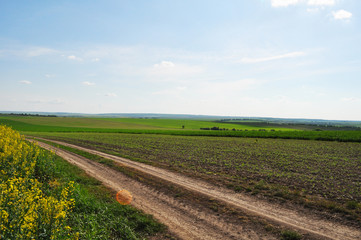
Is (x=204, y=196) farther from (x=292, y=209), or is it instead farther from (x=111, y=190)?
(x=111, y=190)

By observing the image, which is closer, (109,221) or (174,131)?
(109,221)

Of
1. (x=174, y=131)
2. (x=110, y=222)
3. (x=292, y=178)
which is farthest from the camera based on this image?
(x=174, y=131)

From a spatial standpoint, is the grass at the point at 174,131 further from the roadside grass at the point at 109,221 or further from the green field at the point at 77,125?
the roadside grass at the point at 109,221

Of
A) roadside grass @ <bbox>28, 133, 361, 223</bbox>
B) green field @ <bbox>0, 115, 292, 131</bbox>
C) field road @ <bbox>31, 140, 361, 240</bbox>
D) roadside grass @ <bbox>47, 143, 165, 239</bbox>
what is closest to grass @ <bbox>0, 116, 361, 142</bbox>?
green field @ <bbox>0, 115, 292, 131</bbox>

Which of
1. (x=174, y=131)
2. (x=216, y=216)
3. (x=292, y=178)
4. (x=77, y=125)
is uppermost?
(x=292, y=178)

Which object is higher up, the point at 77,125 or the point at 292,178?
the point at 292,178

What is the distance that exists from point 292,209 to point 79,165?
16.3 metres

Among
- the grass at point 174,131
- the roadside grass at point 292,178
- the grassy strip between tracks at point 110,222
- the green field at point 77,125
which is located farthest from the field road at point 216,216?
the green field at point 77,125

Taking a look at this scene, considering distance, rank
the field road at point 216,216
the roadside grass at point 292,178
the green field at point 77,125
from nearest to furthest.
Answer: the field road at point 216,216 → the roadside grass at point 292,178 → the green field at point 77,125

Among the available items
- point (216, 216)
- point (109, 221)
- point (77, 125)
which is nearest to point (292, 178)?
point (216, 216)

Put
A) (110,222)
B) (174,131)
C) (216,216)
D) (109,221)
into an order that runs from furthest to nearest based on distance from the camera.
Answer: (174,131), (216,216), (109,221), (110,222)

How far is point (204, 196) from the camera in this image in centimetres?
1202

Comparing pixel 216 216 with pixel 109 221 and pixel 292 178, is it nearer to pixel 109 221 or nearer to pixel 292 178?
pixel 109 221

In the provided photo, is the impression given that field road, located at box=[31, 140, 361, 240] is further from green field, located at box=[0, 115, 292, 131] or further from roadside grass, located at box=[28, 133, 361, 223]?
green field, located at box=[0, 115, 292, 131]
